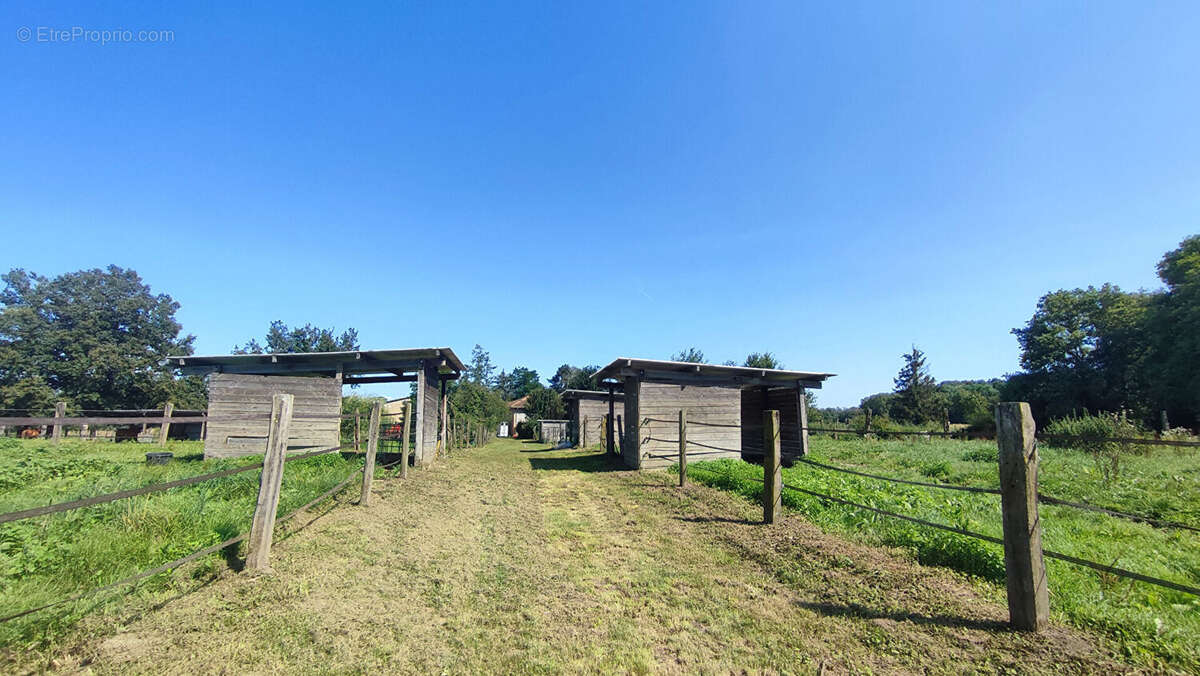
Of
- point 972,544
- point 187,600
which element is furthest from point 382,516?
point 972,544

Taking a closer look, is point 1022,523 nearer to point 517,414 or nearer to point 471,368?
point 471,368

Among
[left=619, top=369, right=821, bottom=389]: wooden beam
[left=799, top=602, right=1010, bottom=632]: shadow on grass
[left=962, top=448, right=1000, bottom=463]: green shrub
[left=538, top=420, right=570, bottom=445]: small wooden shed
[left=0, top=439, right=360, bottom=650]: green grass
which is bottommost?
[left=538, top=420, right=570, bottom=445]: small wooden shed

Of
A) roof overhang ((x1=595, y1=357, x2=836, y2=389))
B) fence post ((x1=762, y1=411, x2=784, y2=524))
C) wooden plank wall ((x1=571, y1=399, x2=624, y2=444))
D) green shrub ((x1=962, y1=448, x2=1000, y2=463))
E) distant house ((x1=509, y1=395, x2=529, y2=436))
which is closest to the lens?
fence post ((x1=762, y1=411, x2=784, y2=524))

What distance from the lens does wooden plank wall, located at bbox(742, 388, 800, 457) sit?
52.3 feet

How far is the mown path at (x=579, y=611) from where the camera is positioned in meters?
2.92

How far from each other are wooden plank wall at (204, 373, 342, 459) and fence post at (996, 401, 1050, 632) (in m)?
12.2

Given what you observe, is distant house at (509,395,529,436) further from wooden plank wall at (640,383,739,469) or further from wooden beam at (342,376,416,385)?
wooden plank wall at (640,383,739,469)

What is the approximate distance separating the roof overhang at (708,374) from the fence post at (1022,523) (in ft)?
30.1

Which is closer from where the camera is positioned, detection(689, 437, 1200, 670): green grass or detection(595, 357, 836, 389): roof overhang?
detection(689, 437, 1200, 670): green grass

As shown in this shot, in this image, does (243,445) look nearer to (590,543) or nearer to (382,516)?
(382,516)

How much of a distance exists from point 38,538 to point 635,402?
11093mm

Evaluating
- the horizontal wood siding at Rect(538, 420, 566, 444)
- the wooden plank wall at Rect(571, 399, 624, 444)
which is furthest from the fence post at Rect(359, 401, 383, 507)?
the horizontal wood siding at Rect(538, 420, 566, 444)

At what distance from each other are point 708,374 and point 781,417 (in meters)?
5.23

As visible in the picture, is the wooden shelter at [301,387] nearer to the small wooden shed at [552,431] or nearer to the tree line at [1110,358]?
the small wooden shed at [552,431]
